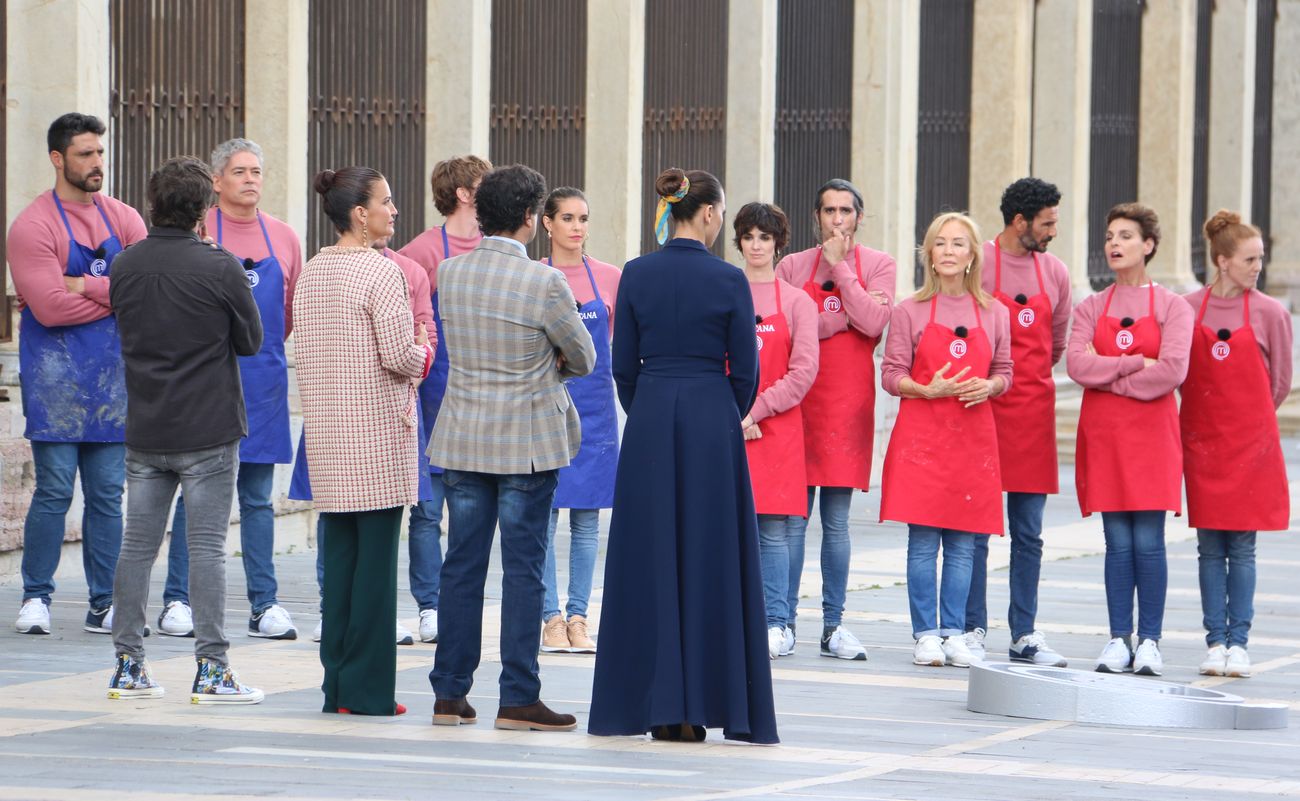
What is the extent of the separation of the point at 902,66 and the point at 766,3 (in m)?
1.87

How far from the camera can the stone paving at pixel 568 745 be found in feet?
21.2

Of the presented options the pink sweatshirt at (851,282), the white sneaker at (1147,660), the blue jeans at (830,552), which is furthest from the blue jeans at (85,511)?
the white sneaker at (1147,660)

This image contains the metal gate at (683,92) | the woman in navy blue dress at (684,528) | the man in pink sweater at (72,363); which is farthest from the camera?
the metal gate at (683,92)

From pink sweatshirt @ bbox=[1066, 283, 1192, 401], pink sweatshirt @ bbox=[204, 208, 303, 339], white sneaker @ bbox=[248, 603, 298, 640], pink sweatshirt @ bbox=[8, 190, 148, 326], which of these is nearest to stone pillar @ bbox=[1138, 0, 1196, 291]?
pink sweatshirt @ bbox=[1066, 283, 1192, 401]

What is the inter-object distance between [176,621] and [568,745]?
9.11ft

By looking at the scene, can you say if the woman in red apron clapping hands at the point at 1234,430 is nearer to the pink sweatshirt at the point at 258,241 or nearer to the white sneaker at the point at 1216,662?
the white sneaker at the point at 1216,662

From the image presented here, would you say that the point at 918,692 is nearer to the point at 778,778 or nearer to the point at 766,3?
the point at 778,778

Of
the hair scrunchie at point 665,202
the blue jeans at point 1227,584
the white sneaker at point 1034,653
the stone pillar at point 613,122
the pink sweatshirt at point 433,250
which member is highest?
the stone pillar at point 613,122

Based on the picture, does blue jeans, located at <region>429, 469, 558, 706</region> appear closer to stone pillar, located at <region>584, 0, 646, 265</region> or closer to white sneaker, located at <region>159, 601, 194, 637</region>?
white sneaker, located at <region>159, 601, 194, 637</region>

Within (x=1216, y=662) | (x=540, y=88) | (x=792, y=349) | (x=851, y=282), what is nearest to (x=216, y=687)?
(x=792, y=349)

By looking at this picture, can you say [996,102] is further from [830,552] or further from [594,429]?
[594,429]

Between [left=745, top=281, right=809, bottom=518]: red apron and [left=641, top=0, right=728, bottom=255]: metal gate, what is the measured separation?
7.02 m

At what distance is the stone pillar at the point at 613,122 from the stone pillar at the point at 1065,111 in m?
7.11

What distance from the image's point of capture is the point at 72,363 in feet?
31.2
